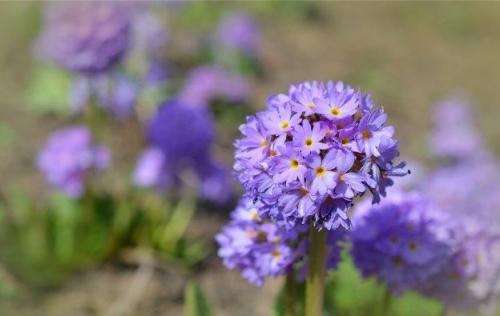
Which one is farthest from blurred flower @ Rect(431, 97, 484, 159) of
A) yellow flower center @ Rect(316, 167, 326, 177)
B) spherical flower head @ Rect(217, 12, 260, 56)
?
yellow flower center @ Rect(316, 167, 326, 177)

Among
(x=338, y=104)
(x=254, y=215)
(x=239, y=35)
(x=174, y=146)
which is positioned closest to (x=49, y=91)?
(x=239, y=35)

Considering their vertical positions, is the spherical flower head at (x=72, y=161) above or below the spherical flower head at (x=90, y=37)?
below

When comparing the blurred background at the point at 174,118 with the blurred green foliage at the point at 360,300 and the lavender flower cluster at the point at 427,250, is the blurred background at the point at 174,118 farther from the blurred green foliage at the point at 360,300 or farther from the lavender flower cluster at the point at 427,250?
the lavender flower cluster at the point at 427,250

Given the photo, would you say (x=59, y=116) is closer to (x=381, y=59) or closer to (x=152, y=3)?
(x=152, y=3)

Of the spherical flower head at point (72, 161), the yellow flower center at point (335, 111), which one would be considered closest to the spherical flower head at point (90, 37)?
the spherical flower head at point (72, 161)

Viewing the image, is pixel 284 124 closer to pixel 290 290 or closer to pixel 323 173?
pixel 323 173

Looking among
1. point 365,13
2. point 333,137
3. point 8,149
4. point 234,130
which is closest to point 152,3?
point 234,130
